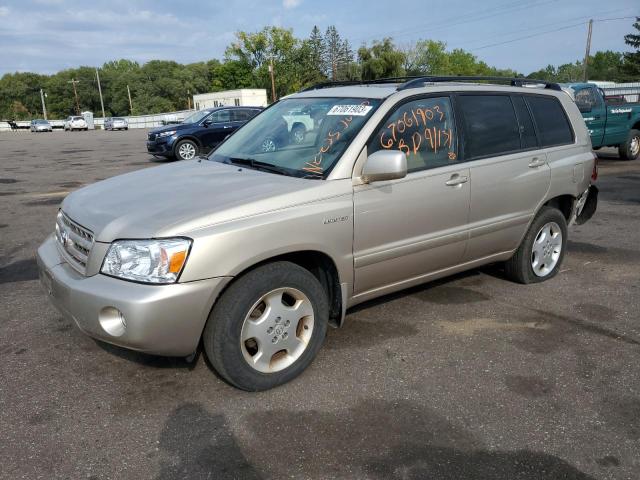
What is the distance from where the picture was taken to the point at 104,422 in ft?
9.36

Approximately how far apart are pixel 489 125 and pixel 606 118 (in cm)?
994

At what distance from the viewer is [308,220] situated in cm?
310

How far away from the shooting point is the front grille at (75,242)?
9.77 feet

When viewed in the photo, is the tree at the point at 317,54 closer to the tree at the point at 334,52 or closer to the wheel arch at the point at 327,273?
the tree at the point at 334,52

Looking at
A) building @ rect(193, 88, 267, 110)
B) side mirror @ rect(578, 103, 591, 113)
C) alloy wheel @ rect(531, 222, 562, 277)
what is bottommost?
alloy wheel @ rect(531, 222, 562, 277)

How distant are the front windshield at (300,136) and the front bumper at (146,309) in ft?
3.62

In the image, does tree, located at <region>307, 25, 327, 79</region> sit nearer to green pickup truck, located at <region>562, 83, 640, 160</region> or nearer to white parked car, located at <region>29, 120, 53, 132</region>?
white parked car, located at <region>29, 120, 53, 132</region>

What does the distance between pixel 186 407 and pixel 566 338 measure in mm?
2662

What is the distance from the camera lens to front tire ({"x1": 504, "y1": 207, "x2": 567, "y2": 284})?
4.68 m

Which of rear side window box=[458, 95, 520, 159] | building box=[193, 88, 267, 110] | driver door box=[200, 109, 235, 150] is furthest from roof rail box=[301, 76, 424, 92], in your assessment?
building box=[193, 88, 267, 110]

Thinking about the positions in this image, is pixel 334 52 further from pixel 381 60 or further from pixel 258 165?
pixel 258 165

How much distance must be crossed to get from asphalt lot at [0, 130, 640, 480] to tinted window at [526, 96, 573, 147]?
1383 millimetres

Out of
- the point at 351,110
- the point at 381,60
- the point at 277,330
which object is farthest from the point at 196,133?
the point at 381,60

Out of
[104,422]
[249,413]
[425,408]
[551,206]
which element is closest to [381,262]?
[425,408]
